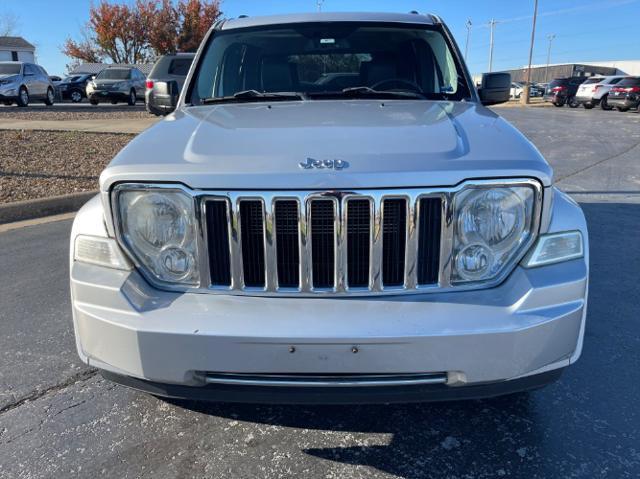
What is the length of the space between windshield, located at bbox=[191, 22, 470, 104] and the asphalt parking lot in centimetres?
182

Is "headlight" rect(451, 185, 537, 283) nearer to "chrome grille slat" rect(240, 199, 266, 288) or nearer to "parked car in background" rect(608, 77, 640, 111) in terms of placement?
"chrome grille slat" rect(240, 199, 266, 288)

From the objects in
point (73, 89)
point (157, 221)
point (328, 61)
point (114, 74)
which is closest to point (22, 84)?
point (114, 74)

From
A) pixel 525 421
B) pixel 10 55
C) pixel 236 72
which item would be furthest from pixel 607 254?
pixel 10 55

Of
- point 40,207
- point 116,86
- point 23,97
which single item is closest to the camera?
point 40,207

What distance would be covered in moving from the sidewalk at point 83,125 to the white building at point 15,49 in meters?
50.8

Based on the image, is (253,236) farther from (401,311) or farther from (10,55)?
(10,55)

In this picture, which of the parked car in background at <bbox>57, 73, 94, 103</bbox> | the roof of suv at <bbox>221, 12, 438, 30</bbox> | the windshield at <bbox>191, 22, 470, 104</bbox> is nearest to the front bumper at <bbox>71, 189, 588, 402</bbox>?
the windshield at <bbox>191, 22, 470, 104</bbox>

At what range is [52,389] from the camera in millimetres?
2789

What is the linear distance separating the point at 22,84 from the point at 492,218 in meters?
22.3

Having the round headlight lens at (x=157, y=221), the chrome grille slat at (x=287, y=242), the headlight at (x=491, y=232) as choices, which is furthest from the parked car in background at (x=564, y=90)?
the round headlight lens at (x=157, y=221)

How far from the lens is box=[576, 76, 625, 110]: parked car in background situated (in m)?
26.5

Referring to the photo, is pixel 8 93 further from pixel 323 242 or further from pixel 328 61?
pixel 323 242

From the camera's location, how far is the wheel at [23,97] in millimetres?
20328

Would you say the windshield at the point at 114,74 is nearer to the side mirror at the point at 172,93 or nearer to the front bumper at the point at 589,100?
the side mirror at the point at 172,93
